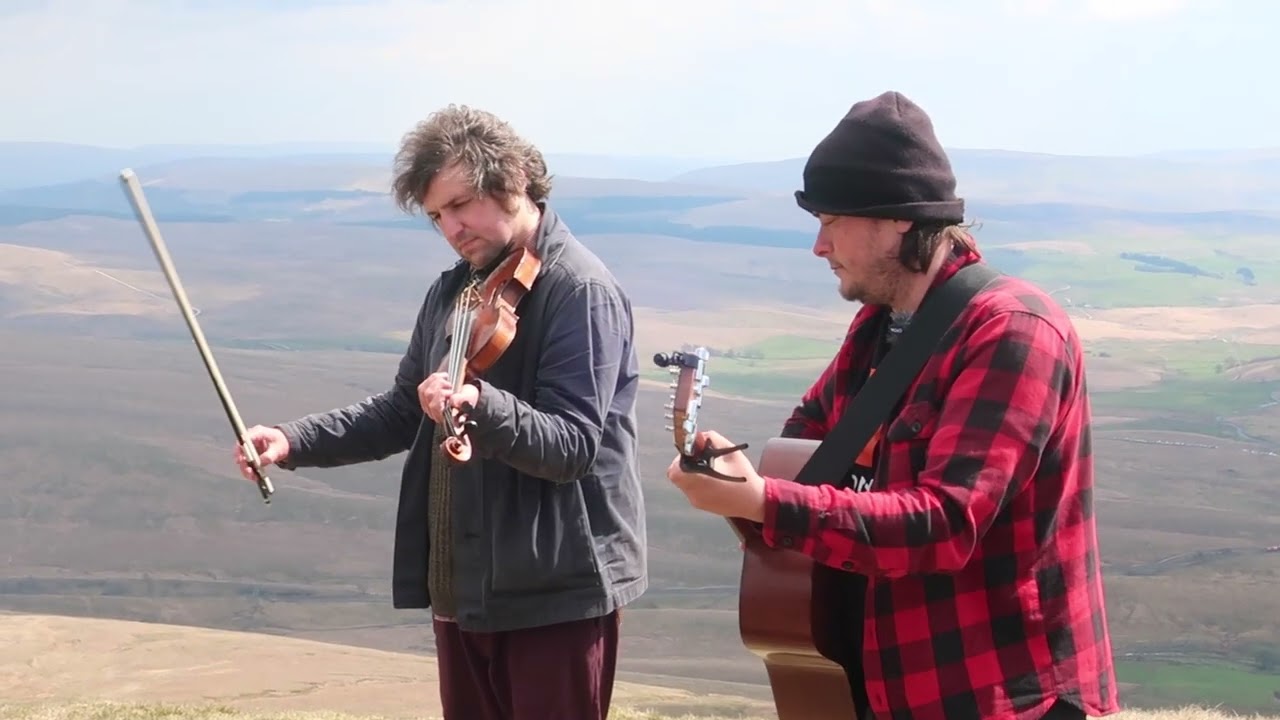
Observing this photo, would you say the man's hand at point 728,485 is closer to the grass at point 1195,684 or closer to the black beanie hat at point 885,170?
the black beanie hat at point 885,170

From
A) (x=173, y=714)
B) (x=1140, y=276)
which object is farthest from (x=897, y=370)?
(x=1140, y=276)

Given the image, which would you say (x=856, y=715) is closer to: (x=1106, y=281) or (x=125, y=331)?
(x=125, y=331)

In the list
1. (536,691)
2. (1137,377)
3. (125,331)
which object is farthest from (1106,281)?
(536,691)

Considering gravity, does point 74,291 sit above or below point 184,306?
below

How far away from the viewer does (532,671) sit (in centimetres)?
376

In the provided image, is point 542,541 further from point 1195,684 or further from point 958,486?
point 1195,684

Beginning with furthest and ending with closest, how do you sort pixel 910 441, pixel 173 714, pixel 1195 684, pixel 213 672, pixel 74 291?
1. pixel 74 291
2. pixel 1195 684
3. pixel 213 672
4. pixel 173 714
5. pixel 910 441

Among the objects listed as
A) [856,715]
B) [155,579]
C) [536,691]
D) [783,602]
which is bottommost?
[155,579]

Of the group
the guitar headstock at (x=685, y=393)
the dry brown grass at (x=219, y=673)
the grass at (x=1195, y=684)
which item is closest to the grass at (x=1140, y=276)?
the grass at (x=1195, y=684)

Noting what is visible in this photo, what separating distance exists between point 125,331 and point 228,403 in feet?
422

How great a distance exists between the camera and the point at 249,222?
176625mm

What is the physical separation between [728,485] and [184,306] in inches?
73.1

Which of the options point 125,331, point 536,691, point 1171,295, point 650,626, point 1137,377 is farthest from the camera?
point 1171,295

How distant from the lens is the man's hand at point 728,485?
2.52 m
